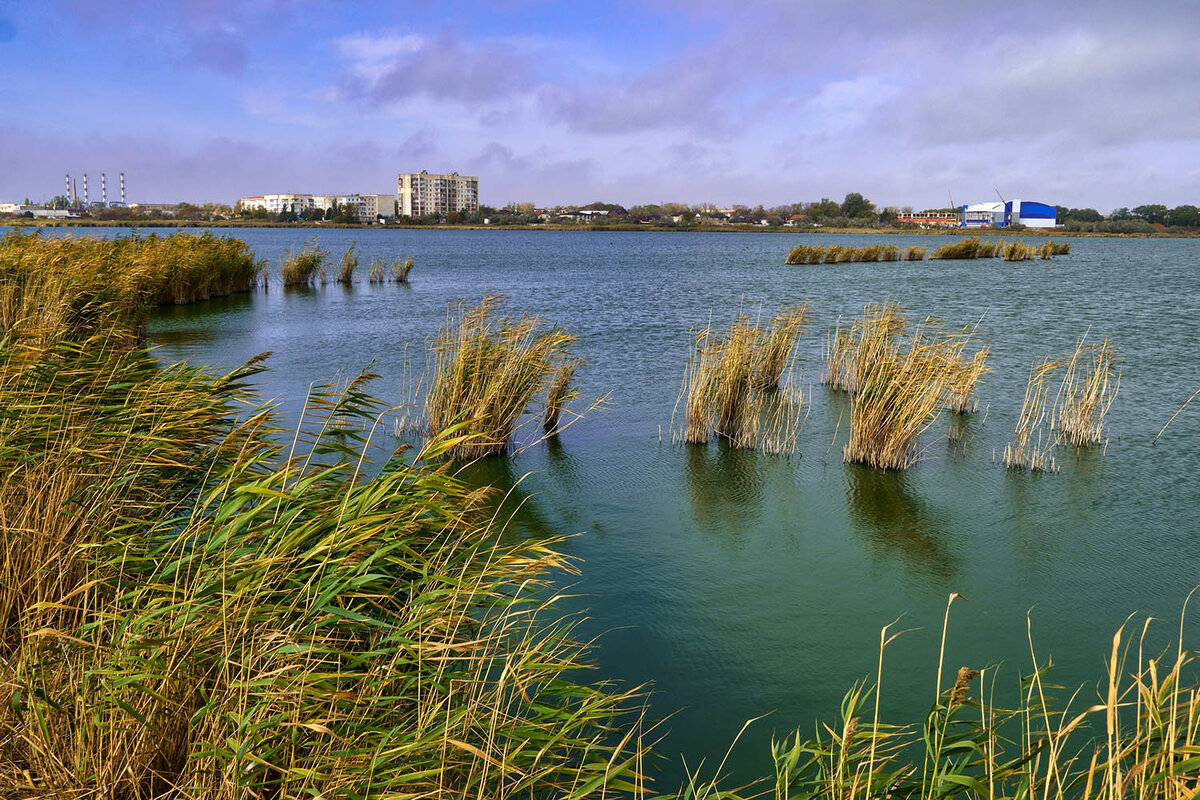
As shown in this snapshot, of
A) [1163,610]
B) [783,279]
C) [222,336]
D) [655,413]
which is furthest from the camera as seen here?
[783,279]

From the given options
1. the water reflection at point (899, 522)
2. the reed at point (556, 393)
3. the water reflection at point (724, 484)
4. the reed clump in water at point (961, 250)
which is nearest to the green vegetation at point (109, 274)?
the reed at point (556, 393)

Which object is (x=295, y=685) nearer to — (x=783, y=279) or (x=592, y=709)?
(x=592, y=709)

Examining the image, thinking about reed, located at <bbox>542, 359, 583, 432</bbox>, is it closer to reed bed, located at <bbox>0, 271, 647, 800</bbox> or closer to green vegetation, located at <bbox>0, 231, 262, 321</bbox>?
green vegetation, located at <bbox>0, 231, 262, 321</bbox>

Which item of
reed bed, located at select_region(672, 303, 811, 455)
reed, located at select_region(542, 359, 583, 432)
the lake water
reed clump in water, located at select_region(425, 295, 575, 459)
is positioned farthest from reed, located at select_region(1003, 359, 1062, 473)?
reed clump in water, located at select_region(425, 295, 575, 459)

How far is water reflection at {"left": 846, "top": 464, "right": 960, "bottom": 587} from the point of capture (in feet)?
22.1

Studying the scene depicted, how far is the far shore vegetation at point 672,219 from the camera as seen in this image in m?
128

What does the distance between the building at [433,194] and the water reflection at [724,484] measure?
568 ft

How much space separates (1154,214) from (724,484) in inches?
6325

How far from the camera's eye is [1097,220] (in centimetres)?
14125

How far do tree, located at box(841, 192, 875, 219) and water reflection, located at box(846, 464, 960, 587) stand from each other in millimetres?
144545

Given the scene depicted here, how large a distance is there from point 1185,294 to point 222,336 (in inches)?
1271

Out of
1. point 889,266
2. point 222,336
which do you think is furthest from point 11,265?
point 889,266

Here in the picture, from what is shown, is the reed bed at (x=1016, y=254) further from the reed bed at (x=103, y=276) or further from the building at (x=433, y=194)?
the building at (x=433, y=194)

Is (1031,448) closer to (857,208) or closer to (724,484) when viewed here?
(724,484)
